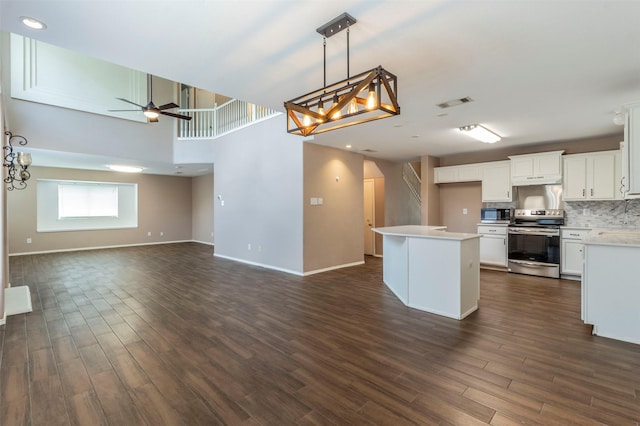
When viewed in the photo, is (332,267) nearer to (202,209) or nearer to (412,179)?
(412,179)

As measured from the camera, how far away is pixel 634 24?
6.87 feet

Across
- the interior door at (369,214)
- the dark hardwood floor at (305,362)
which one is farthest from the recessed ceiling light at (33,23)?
the interior door at (369,214)

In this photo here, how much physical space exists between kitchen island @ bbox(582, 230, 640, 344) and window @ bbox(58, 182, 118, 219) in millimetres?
11834

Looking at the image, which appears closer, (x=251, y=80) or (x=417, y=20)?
(x=417, y=20)

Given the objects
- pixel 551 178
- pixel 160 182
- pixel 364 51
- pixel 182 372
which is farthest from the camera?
pixel 160 182

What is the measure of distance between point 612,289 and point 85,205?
12.3 m

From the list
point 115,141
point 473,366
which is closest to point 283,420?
point 473,366

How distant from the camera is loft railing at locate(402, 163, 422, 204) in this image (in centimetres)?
902

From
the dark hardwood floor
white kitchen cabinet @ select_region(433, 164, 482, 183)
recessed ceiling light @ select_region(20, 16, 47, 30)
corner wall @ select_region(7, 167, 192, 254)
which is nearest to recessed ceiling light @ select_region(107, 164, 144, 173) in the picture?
corner wall @ select_region(7, 167, 192, 254)

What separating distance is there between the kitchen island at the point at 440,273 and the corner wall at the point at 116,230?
368 inches

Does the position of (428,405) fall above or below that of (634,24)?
below

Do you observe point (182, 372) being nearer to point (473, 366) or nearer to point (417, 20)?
point (473, 366)

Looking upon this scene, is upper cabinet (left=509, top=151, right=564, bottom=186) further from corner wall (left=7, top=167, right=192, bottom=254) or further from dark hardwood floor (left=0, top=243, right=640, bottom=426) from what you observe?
corner wall (left=7, top=167, right=192, bottom=254)

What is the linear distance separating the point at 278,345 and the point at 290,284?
2.26 meters
